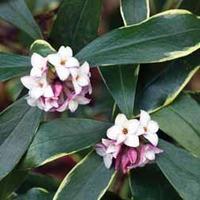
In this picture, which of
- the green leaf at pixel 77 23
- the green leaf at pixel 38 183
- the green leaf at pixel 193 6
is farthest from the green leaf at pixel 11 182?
the green leaf at pixel 193 6

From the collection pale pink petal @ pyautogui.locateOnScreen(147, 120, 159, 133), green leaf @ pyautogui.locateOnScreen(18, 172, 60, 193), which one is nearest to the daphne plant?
pale pink petal @ pyautogui.locateOnScreen(147, 120, 159, 133)

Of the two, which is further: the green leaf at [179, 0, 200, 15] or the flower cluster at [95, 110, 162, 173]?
the green leaf at [179, 0, 200, 15]

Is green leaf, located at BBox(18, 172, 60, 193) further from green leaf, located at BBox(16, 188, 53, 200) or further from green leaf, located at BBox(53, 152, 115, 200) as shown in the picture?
green leaf, located at BBox(53, 152, 115, 200)

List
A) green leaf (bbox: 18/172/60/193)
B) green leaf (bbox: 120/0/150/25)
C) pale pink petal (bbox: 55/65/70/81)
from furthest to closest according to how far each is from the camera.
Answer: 1. green leaf (bbox: 18/172/60/193)
2. green leaf (bbox: 120/0/150/25)
3. pale pink petal (bbox: 55/65/70/81)

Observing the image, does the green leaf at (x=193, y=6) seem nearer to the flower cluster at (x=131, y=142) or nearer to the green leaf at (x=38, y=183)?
the flower cluster at (x=131, y=142)

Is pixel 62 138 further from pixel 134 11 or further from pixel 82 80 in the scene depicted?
pixel 134 11

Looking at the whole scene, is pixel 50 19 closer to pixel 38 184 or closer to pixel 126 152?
pixel 38 184

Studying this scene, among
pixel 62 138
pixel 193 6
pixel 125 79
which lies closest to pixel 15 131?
pixel 62 138
